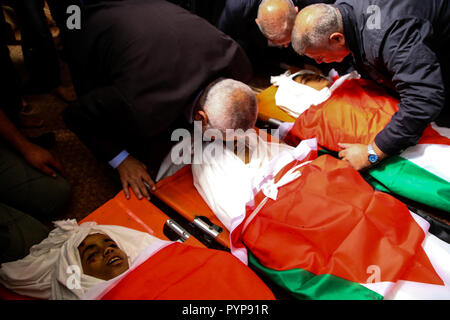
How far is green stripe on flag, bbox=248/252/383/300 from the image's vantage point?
91cm

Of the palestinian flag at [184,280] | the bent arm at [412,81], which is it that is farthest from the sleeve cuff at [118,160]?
the bent arm at [412,81]

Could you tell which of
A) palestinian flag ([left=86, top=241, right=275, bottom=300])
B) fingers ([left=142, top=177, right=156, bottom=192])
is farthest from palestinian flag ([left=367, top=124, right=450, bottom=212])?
fingers ([left=142, top=177, right=156, bottom=192])

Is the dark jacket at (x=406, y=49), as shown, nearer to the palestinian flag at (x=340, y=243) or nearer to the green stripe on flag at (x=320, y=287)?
the palestinian flag at (x=340, y=243)

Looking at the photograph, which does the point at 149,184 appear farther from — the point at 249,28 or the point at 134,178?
the point at 249,28

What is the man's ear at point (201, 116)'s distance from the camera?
1267mm

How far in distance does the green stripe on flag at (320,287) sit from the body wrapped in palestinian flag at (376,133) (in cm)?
57

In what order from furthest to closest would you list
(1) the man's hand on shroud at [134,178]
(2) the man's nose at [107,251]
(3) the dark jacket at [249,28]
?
(3) the dark jacket at [249,28], (1) the man's hand on shroud at [134,178], (2) the man's nose at [107,251]

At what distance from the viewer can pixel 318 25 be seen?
1.25 meters

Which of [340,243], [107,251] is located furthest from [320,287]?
[107,251]

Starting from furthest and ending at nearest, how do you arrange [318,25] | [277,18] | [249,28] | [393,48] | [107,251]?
[249,28] < [277,18] < [318,25] < [393,48] < [107,251]

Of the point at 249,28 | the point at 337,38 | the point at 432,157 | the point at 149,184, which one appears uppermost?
the point at 337,38

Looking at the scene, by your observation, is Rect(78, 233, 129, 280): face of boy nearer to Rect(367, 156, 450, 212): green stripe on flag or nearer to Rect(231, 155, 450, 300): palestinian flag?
Rect(231, 155, 450, 300): palestinian flag

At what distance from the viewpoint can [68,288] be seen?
917mm

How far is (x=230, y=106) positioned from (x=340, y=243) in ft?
2.27
